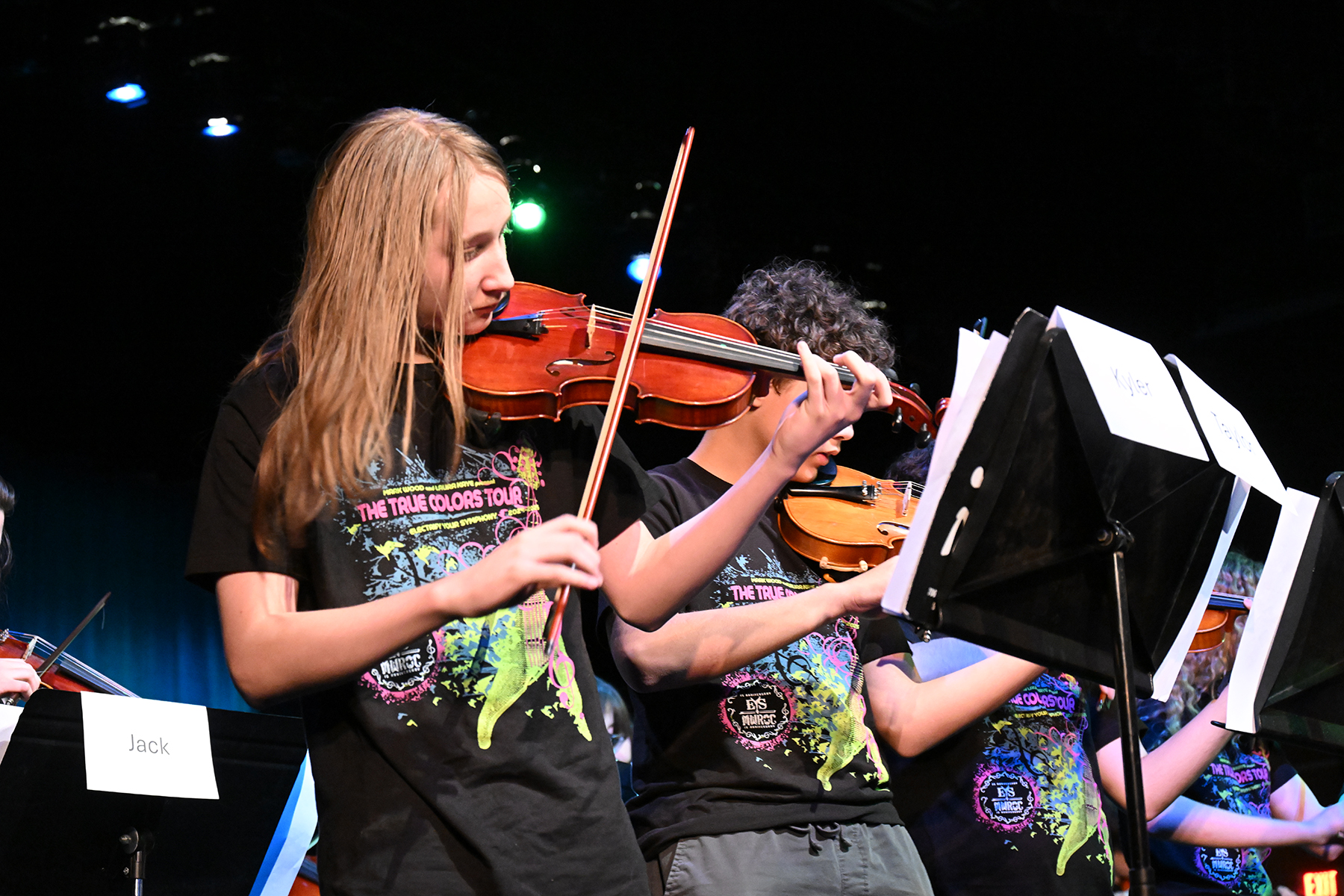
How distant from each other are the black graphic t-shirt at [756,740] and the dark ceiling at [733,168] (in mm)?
3543

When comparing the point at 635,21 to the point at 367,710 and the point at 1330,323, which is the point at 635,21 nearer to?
the point at 1330,323

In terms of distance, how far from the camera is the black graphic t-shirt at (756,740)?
1.85m

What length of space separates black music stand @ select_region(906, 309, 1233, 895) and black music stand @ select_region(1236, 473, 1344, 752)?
0.32 m

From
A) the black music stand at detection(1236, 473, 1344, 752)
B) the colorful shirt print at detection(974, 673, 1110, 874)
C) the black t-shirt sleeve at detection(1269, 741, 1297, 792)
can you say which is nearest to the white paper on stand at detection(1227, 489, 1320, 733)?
the black music stand at detection(1236, 473, 1344, 752)

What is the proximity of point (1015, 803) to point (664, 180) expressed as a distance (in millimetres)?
4107

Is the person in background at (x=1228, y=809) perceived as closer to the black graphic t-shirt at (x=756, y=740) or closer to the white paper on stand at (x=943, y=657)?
the white paper on stand at (x=943, y=657)

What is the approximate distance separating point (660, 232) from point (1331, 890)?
10.1 ft

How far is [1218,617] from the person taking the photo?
2.75 meters

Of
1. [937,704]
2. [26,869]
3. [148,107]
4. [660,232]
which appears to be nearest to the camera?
[660,232]

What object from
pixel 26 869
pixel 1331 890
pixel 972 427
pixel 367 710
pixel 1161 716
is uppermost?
pixel 972 427

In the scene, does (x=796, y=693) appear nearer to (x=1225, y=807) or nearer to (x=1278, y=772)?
(x=1225, y=807)

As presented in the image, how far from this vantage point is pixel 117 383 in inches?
227

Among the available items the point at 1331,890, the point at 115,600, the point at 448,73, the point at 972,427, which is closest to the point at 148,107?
the point at 448,73

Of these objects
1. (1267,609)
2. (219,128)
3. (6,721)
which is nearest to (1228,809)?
(1267,609)
